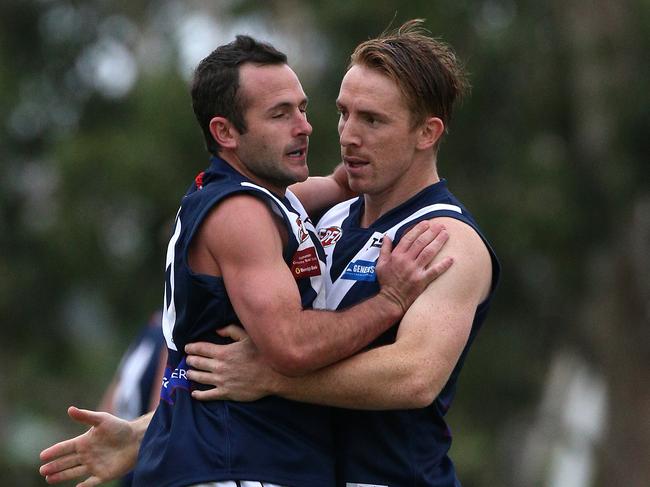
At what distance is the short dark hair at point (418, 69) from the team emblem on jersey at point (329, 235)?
591mm

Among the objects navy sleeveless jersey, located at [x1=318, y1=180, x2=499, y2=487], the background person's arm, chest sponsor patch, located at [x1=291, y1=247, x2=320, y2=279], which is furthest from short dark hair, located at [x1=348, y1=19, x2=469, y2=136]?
the background person's arm

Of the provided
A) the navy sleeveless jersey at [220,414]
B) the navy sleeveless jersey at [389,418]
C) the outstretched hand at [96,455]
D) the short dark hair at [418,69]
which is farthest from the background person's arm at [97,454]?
the short dark hair at [418,69]

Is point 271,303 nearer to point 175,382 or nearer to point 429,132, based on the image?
point 175,382

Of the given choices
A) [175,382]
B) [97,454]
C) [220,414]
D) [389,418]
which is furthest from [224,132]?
[97,454]

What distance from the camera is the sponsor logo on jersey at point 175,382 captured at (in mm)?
5242

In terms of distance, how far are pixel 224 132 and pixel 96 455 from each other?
153 cm

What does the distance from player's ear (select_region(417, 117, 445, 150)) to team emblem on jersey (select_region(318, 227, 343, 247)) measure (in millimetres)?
518

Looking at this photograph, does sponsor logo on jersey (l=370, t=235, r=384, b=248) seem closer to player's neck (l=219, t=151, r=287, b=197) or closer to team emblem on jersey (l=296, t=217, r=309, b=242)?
team emblem on jersey (l=296, t=217, r=309, b=242)

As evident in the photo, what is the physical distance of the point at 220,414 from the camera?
16.7 feet

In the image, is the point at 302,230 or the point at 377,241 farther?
the point at 377,241

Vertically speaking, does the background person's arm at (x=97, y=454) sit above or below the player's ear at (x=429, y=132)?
below

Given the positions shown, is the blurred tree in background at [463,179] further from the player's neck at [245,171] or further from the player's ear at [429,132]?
the player's neck at [245,171]

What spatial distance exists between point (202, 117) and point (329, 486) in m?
1.56

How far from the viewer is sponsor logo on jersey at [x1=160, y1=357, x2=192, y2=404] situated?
5.24m
